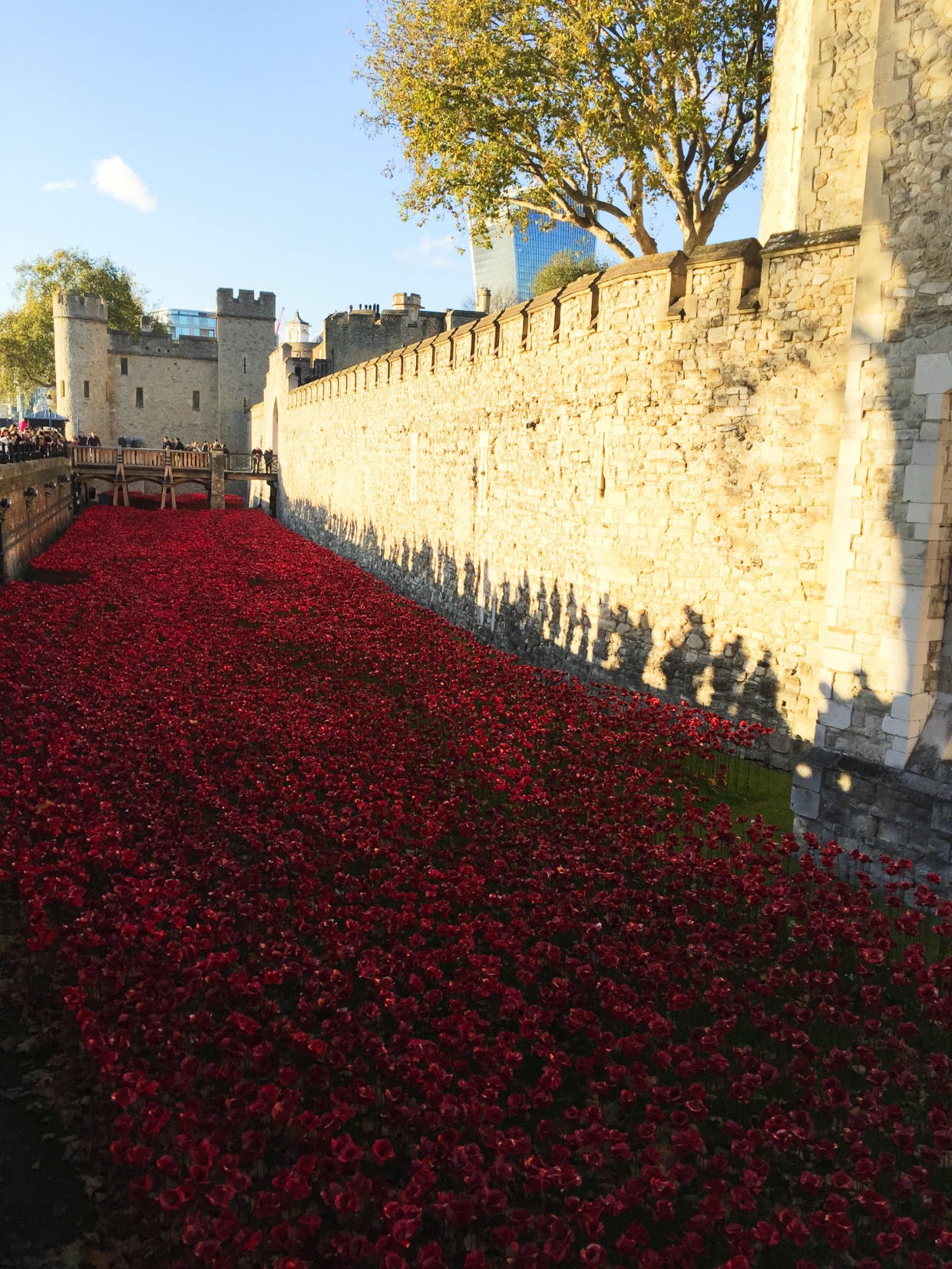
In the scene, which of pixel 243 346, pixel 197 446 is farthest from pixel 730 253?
pixel 243 346

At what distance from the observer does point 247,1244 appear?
264 cm

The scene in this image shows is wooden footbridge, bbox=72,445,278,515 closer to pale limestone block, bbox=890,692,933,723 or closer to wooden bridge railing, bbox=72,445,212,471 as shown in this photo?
wooden bridge railing, bbox=72,445,212,471

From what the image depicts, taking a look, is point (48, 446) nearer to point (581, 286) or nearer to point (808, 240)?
point (581, 286)

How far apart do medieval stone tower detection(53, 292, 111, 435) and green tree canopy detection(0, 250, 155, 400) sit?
656cm

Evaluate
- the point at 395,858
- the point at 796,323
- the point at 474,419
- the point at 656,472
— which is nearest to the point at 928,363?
the point at 796,323

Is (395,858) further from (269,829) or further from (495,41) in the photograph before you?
(495,41)

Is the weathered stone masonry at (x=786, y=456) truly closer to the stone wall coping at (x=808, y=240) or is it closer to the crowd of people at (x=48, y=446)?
the stone wall coping at (x=808, y=240)

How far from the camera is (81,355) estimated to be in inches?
1902

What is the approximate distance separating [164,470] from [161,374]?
65.2 feet

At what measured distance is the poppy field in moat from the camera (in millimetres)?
2930

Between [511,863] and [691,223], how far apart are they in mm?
16530

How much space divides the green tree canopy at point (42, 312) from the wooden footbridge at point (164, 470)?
24951 mm

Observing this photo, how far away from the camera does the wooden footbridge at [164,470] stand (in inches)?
1294

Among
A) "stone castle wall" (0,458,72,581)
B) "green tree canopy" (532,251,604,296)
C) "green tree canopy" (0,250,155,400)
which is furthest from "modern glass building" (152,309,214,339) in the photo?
"stone castle wall" (0,458,72,581)
